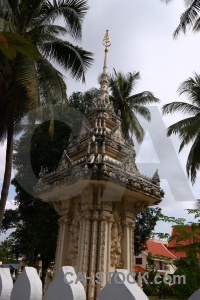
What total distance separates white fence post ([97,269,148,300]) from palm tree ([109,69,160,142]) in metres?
20.5

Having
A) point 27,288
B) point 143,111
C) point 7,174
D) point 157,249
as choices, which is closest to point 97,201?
point 7,174

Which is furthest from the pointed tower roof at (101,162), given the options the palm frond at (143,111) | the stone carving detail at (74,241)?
the palm frond at (143,111)

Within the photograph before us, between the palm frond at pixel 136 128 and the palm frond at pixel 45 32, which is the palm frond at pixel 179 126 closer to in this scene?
the palm frond at pixel 136 128

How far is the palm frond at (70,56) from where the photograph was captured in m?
11.8

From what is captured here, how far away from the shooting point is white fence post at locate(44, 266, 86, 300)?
109 inches

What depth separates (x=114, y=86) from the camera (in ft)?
78.3

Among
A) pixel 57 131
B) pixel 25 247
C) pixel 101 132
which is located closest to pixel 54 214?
pixel 25 247

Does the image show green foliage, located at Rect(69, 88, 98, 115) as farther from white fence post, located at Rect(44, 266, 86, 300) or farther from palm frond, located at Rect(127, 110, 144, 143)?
white fence post, located at Rect(44, 266, 86, 300)

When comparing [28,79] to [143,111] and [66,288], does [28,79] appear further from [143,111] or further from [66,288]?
[143,111]

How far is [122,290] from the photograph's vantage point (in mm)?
2500

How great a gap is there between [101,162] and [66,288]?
6476 mm

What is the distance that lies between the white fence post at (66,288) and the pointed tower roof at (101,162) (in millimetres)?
5822

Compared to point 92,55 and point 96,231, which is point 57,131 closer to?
point 92,55

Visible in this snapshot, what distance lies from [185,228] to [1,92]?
1048 centimetres
